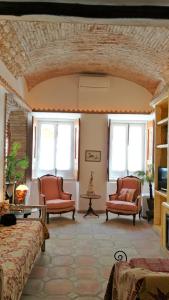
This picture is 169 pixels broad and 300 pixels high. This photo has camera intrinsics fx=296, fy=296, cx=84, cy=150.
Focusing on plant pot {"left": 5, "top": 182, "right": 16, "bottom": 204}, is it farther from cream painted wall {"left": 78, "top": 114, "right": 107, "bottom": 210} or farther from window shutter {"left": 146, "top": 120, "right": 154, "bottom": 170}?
window shutter {"left": 146, "top": 120, "right": 154, "bottom": 170}

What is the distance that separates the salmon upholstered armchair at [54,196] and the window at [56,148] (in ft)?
3.53

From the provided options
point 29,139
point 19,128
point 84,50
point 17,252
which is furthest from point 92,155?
point 17,252

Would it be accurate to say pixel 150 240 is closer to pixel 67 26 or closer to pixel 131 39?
pixel 131 39

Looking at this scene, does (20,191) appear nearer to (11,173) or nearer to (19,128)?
(11,173)

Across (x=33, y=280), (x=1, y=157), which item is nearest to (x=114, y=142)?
(x=1, y=157)

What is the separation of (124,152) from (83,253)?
4.26 metres

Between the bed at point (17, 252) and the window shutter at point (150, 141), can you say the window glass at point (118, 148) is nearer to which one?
the window shutter at point (150, 141)

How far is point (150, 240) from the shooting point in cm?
533

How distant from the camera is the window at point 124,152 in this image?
27.3 feet

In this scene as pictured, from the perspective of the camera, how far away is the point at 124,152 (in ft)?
27.5

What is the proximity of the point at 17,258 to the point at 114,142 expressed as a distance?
19.0ft

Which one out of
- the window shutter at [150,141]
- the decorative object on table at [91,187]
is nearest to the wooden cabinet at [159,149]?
the window shutter at [150,141]

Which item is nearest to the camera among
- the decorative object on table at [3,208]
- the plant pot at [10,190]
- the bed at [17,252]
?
the bed at [17,252]

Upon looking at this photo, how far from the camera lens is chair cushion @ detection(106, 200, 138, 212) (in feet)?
21.3
